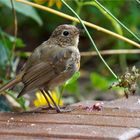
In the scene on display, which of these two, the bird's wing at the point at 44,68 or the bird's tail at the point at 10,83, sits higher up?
the bird's wing at the point at 44,68

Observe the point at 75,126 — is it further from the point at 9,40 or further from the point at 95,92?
the point at 95,92

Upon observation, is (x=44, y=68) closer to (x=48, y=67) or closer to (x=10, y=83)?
(x=48, y=67)

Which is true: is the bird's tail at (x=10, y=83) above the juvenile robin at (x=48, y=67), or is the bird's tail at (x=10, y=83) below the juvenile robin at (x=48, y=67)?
below

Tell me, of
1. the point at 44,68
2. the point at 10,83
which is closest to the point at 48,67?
the point at 44,68

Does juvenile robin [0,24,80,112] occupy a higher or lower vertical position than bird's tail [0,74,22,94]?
higher

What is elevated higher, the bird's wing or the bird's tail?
the bird's wing
